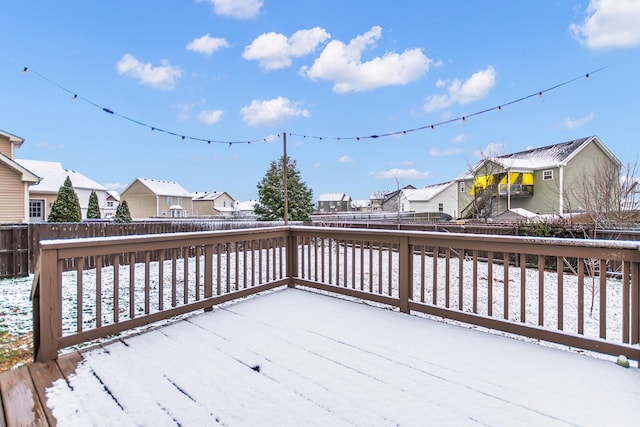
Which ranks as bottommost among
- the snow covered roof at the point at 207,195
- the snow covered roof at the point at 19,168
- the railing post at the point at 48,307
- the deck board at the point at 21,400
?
the deck board at the point at 21,400

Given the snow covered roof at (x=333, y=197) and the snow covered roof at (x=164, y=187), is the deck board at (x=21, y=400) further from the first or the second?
the snow covered roof at (x=333, y=197)

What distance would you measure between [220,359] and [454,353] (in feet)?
5.36

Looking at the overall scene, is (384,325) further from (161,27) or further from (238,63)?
(238,63)

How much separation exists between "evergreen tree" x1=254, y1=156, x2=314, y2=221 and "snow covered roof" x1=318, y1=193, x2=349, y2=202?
3784 centimetres

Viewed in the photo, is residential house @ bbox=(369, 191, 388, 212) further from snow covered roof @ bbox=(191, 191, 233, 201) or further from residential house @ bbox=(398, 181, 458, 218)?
snow covered roof @ bbox=(191, 191, 233, 201)

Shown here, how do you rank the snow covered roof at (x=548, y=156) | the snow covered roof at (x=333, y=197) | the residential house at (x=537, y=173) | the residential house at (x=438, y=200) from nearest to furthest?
the residential house at (x=537, y=173), the snow covered roof at (x=548, y=156), the residential house at (x=438, y=200), the snow covered roof at (x=333, y=197)

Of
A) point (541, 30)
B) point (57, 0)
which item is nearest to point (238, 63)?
point (57, 0)

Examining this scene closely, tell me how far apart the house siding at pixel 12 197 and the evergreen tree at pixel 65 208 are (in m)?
1.73

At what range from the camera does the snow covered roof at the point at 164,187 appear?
31828 mm

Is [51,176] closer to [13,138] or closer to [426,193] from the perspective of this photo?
[13,138]

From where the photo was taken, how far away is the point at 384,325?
114 inches

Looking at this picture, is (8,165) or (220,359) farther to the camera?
(8,165)

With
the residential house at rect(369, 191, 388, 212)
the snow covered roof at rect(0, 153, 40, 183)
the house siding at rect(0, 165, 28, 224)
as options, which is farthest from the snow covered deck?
the residential house at rect(369, 191, 388, 212)

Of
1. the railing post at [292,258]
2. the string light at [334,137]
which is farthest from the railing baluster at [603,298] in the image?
the string light at [334,137]
